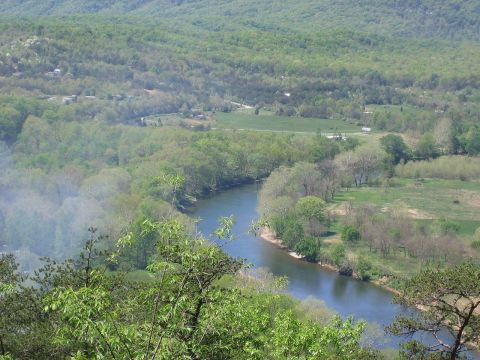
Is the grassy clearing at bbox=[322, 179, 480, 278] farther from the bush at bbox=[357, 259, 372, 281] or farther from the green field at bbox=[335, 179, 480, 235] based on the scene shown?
the bush at bbox=[357, 259, 372, 281]

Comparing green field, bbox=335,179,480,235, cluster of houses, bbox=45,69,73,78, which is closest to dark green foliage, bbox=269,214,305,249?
green field, bbox=335,179,480,235

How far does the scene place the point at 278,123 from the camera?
227 ft

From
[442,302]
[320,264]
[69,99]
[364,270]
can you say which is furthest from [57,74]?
[442,302]

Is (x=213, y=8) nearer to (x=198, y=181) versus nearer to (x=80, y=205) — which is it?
(x=198, y=181)

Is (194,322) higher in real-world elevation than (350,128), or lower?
higher

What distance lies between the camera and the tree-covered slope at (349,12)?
116 meters

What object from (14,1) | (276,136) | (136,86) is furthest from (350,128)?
(14,1)

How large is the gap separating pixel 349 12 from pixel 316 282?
9111 centimetres

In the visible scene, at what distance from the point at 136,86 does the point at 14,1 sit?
6455cm

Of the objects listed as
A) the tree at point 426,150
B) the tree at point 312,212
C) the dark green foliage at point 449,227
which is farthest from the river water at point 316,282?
the tree at point 426,150

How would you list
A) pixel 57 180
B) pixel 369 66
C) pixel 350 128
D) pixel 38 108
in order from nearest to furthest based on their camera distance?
pixel 57 180
pixel 38 108
pixel 350 128
pixel 369 66

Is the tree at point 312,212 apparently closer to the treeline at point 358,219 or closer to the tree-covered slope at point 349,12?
the treeline at point 358,219

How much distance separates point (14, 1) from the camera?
→ 129000 mm

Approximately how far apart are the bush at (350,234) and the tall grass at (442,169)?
50.9 ft
